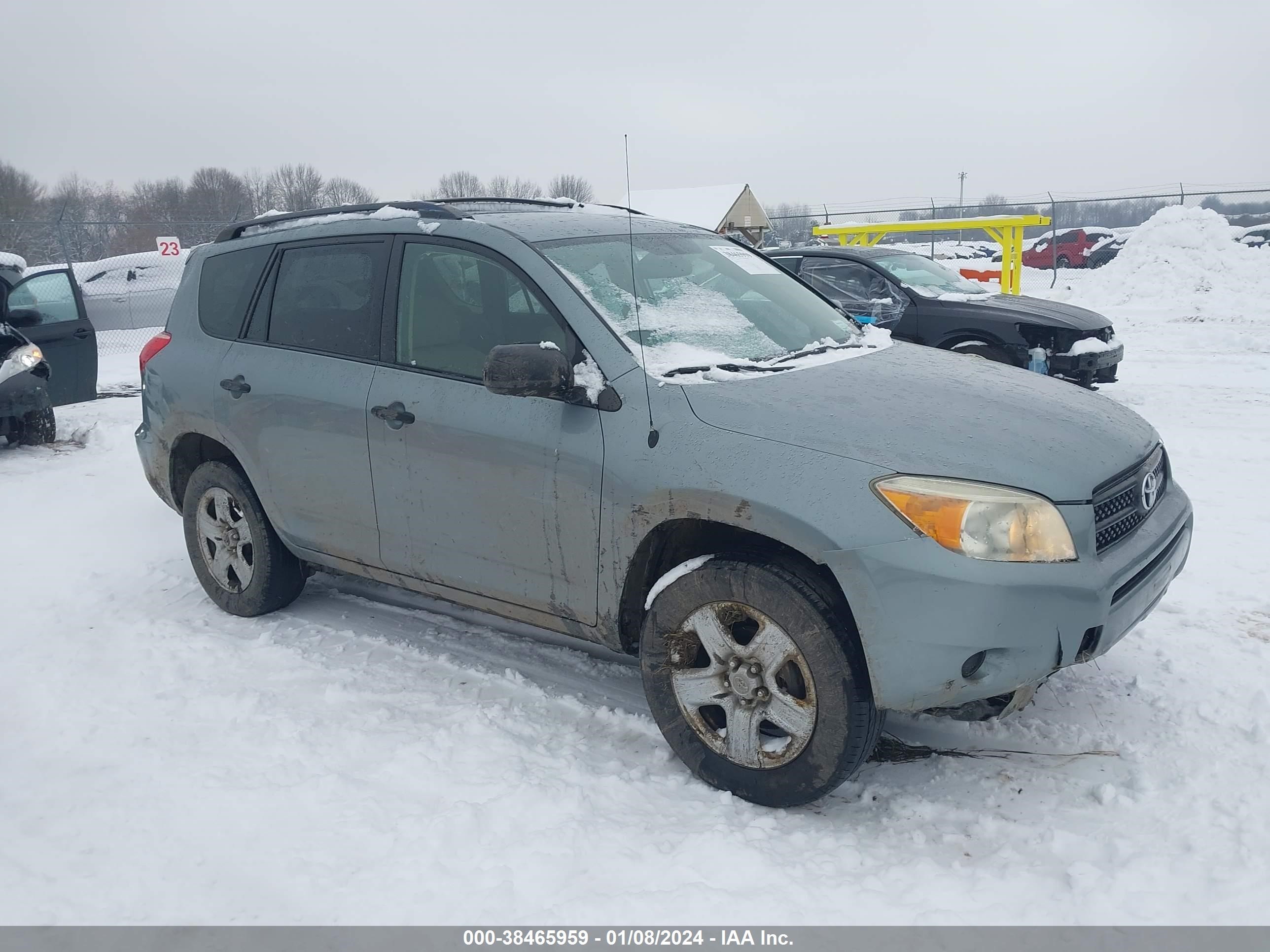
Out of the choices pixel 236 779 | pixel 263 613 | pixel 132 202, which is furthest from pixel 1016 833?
pixel 132 202

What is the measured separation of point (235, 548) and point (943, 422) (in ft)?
11.4

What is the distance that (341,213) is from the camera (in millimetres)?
4461

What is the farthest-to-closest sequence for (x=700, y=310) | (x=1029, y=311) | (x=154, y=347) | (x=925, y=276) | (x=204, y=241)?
(x=204, y=241) → (x=925, y=276) → (x=1029, y=311) → (x=154, y=347) → (x=700, y=310)

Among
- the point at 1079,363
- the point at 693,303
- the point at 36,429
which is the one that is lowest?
the point at 36,429

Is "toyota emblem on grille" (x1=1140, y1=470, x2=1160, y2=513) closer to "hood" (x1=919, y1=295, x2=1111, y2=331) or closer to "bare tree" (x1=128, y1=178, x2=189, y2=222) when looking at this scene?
"hood" (x1=919, y1=295, x2=1111, y2=331)

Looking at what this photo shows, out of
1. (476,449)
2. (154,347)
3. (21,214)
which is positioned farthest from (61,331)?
(21,214)

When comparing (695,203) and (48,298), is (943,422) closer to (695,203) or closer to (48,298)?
(48,298)

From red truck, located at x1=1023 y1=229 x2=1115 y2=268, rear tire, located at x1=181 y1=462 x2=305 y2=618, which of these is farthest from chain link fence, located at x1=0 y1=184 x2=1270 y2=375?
rear tire, located at x1=181 y1=462 x2=305 y2=618

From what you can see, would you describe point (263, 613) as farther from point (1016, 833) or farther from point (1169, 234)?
point (1169, 234)

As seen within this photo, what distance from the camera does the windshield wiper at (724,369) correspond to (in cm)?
329

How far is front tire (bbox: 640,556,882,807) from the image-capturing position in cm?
286

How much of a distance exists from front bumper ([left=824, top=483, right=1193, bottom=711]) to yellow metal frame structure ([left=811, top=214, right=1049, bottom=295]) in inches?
598

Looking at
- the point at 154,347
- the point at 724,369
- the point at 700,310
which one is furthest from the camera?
the point at 154,347

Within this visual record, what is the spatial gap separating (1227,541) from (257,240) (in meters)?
5.24
